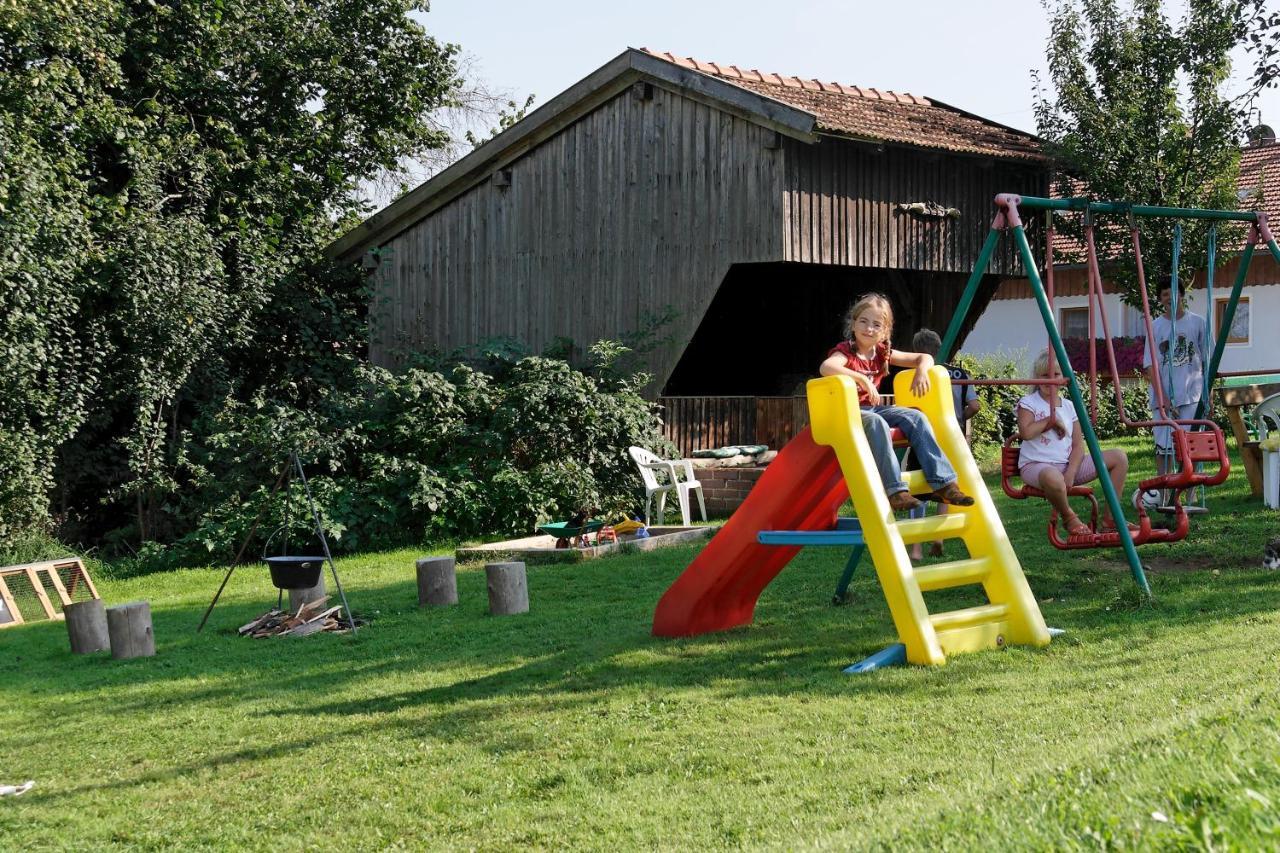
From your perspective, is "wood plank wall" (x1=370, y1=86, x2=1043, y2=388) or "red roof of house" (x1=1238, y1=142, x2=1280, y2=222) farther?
"red roof of house" (x1=1238, y1=142, x2=1280, y2=222)

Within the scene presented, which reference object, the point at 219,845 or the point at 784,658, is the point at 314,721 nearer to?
the point at 219,845

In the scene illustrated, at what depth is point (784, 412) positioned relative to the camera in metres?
16.9

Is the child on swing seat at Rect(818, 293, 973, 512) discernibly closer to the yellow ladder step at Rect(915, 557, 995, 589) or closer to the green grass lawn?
the yellow ladder step at Rect(915, 557, 995, 589)

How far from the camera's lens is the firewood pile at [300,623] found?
10.2m

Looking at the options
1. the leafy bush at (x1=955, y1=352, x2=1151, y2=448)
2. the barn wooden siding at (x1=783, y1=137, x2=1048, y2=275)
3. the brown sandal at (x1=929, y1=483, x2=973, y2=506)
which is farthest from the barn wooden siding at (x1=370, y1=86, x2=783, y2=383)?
the brown sandal at (x1=929, y1=483, x2=973, y2=506)

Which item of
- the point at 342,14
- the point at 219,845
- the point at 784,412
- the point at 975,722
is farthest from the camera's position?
the point at 342,14

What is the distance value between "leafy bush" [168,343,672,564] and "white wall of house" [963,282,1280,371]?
10.4 metres

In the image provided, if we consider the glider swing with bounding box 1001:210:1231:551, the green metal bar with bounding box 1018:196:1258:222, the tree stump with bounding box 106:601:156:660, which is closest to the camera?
the glider swing with bounding box 1001:210:1231:551

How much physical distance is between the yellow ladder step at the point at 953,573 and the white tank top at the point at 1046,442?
6.88 ft

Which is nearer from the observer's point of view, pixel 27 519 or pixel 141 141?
pixel 27 519

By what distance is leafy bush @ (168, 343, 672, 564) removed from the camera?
616 inches

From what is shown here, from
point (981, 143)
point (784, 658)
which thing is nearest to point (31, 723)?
point (784, 658)

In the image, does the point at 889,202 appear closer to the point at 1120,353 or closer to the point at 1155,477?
the point at 1155,477

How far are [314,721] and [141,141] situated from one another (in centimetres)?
1304
